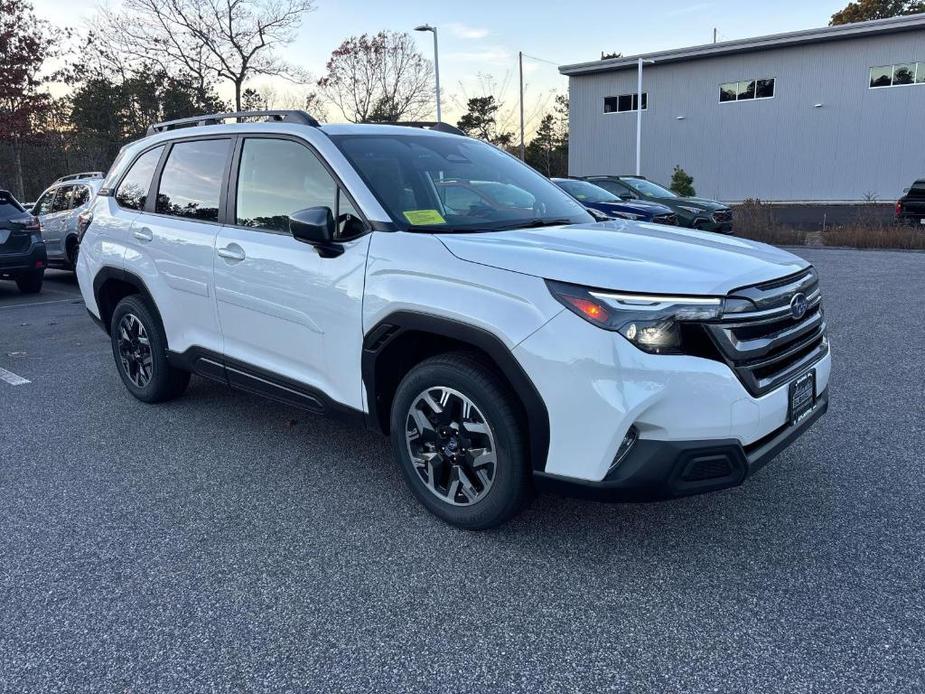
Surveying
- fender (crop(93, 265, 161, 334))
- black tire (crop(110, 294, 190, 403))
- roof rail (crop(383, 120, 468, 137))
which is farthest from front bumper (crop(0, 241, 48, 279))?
roof rail (crop(383, 120, 468, 137))

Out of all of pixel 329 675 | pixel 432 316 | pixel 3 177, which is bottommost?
pixel 329 675

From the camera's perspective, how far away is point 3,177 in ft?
98.2

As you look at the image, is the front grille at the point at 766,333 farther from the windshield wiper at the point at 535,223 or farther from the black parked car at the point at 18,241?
the black parked car at the point at 18,241

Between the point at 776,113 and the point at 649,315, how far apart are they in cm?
3218

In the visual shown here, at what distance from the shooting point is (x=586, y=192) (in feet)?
44.5

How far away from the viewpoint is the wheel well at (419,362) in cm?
273

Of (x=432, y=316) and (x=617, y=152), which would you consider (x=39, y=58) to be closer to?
(x=617, y=152)

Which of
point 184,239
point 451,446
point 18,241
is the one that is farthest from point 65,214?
point 451,446

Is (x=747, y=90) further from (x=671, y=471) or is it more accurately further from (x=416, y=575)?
(x=416, y=575)

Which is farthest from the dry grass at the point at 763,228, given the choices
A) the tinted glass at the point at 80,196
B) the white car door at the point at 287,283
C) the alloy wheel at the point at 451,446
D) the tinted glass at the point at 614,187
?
the alloy wheel at the point at 451,446

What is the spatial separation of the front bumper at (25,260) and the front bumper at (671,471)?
34.6 ft

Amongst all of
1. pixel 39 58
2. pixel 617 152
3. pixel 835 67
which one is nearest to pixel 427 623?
pixel 39 58

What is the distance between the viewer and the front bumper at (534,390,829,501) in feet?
8.36

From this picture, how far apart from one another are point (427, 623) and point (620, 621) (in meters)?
0.70
